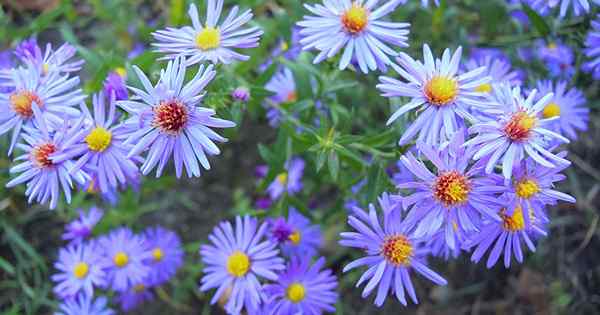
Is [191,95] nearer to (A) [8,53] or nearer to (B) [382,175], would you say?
(B) [382,175]

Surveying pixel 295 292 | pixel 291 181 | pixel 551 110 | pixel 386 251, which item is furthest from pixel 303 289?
pixel 551 110

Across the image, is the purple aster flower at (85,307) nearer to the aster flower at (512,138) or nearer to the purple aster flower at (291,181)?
the purple aster flower at (291,181)

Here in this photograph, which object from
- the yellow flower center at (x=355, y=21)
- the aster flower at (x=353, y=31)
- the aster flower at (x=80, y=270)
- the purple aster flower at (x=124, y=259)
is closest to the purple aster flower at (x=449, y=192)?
the aster flower at (x=353, y=31)

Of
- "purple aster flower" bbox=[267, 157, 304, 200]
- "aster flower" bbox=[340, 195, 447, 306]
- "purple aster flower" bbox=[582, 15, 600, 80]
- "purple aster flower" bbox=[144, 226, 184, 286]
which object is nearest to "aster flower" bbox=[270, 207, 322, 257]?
"purple aster flower" bbox=[267, 157, 304, 200]

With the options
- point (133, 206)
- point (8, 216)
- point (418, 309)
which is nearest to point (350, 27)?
point (133, 206)

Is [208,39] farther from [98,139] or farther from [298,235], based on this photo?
[298,235]
